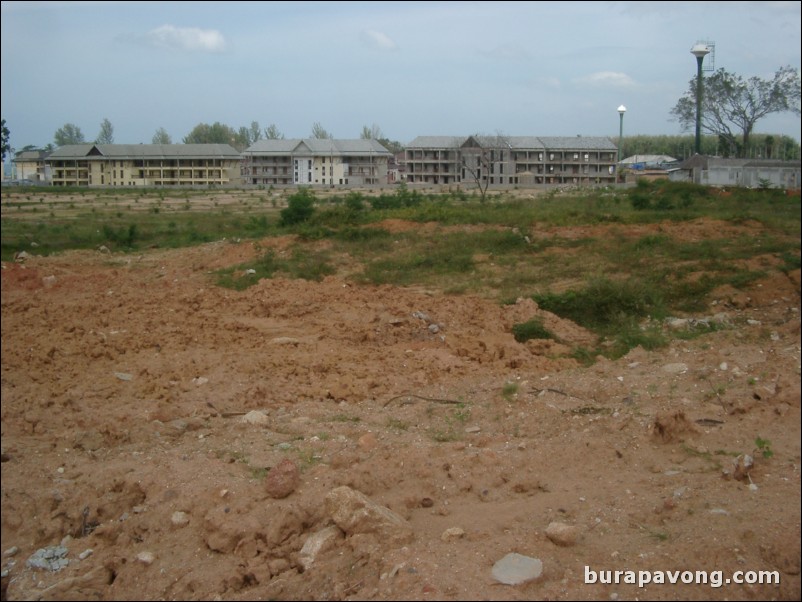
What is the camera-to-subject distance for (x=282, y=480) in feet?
16.1

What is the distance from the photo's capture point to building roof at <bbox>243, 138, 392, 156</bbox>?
145ft

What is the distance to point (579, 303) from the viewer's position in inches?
420

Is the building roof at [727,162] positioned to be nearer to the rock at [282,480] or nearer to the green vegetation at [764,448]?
the green vegetation at [764,448]

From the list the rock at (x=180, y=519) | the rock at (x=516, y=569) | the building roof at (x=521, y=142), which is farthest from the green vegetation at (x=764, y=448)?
the building roof at (x=521, y=142)

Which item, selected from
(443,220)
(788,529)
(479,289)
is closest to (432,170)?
(443,220)

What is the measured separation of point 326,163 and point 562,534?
4641cm

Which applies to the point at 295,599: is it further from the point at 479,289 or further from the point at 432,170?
the point at 432,170

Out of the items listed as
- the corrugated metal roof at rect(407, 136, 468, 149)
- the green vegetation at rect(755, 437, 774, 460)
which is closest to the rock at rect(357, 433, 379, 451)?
the green vegetation at rect(755, 437, 774, 460)

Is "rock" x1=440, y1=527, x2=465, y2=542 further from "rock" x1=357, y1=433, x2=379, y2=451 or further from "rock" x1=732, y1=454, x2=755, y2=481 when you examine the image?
"rock" x1=732, y1=454, x2=755, y2=481

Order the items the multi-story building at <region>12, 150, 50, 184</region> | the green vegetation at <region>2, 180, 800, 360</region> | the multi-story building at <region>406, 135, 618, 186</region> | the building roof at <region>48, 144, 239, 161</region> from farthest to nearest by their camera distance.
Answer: the multi-story building at <region>406, 135, 618, 186</region>
the green vegetation at <region>2, 180, 800, 360</region>
the building roof at <region>48, 144, 239, 161</region>
the multi-story building at <region>12, 150, 50, 184</region>

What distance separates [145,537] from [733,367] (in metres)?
4.77

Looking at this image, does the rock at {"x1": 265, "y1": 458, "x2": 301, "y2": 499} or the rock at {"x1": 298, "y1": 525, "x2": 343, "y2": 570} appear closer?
the rock at {"x1": 298, "y1": 525, "x2": 343, "y2": 570}

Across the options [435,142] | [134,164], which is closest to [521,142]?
[435,142]

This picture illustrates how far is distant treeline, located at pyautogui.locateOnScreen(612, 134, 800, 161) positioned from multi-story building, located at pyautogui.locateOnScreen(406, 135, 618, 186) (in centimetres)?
520
